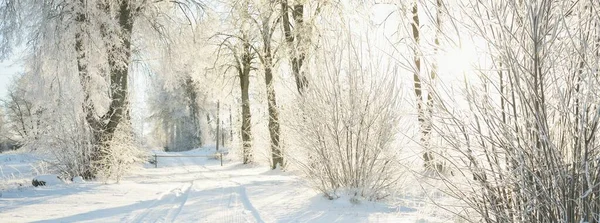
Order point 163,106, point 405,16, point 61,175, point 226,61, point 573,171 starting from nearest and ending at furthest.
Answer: point 573,171
point 405,16
point 61,175
point 226,61
point 163,106

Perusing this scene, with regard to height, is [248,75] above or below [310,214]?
above

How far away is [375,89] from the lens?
630 cm

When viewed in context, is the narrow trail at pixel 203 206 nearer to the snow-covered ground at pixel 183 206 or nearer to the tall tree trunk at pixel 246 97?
the snow-covered ground at pixel 183 206

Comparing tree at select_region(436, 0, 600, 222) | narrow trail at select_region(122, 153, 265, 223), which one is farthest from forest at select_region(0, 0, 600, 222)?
narrow trail at select_region(122, 153, 265, 223)

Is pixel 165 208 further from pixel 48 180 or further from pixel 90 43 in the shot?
pixel 90 43

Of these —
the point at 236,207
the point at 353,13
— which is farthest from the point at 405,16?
the point at 353,13

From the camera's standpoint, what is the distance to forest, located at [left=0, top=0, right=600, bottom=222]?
7.72ft

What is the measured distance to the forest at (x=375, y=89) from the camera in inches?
92.7

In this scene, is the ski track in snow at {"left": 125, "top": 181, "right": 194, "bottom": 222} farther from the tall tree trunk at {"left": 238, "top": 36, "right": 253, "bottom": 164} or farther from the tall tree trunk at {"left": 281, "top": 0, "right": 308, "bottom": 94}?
the tall tree trunk at {"left": 238, "top": 36, "right": 253, "bottom": 164}

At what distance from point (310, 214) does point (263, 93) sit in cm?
1059

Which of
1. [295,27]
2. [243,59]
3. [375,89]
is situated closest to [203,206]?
[375,89]

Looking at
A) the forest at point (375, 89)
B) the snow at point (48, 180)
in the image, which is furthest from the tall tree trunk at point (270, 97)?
the snow at point (48, 180)

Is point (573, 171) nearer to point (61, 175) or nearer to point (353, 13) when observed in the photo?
point (353, 13)

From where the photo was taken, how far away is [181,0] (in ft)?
41.7
